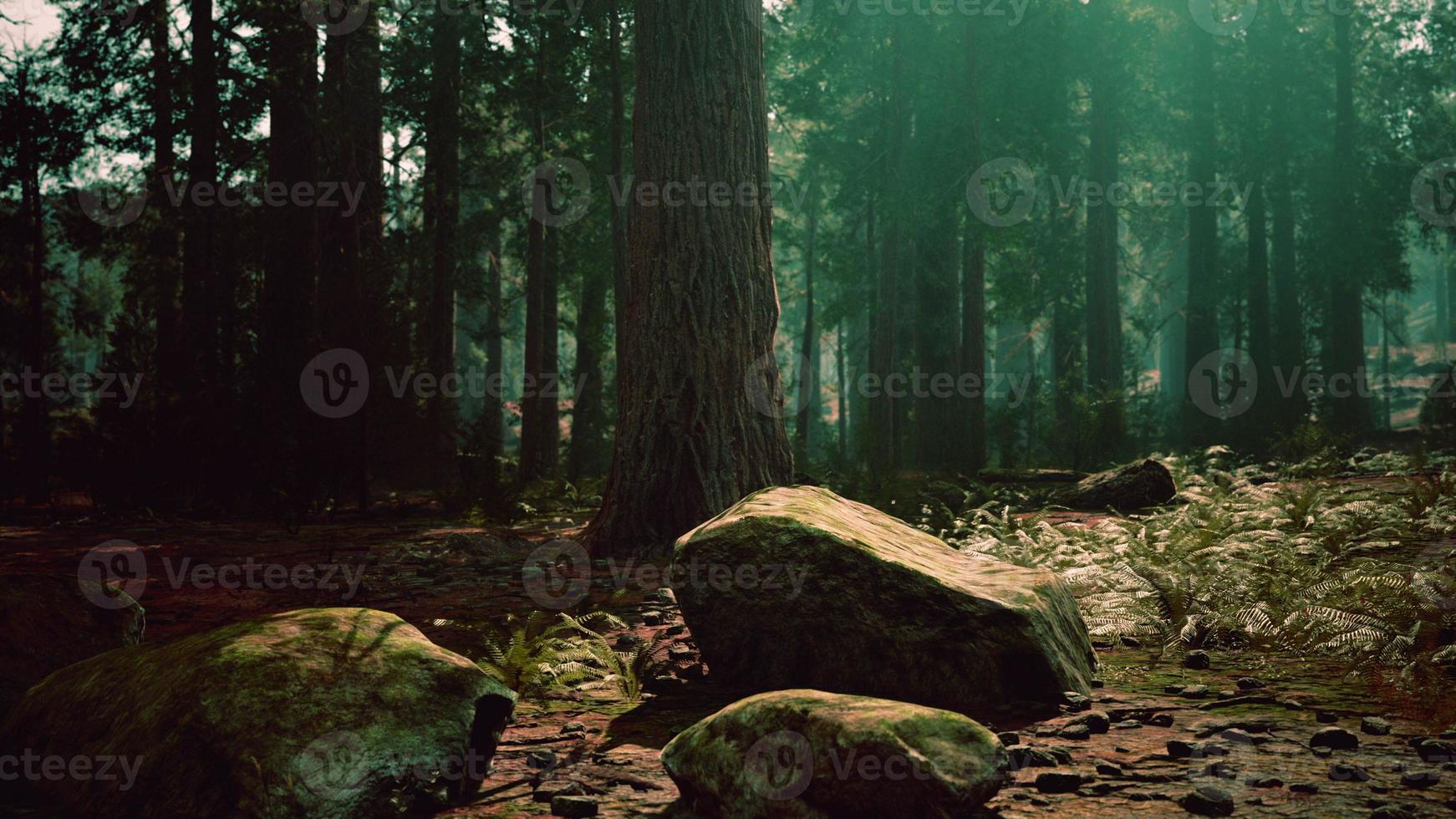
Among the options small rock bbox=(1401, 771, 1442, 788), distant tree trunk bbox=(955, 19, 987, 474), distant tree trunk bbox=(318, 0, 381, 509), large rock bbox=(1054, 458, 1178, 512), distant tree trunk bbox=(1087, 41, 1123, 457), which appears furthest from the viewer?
distant tree trunk bbox=(1087, 41, 1123, 457)

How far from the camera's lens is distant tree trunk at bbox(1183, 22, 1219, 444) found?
2373 cm

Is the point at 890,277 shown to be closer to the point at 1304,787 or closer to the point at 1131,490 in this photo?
the point at 1131,490

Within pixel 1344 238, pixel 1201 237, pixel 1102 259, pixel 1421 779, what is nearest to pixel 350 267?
pixel 1421 779

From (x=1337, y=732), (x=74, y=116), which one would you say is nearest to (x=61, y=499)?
(x=74, y=116)

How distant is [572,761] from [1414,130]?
105 ft

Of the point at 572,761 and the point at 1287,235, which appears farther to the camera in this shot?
the point at 1287,235

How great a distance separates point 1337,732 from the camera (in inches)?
137

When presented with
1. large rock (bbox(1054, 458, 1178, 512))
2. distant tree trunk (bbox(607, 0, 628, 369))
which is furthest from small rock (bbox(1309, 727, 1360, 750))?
distant tree trunk (bbox(607, 0, 628, 369))

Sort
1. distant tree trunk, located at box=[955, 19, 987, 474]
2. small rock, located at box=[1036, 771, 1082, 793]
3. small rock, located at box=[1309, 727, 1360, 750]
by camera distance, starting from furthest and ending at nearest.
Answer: distant tree trunk, located at box=[955, 19, 987, 474]
small rock, located at box=[1309, 727, 1360, 750]
small rock, located at box=[1036, 771, 1082, 793]

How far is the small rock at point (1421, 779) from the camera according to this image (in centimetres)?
302

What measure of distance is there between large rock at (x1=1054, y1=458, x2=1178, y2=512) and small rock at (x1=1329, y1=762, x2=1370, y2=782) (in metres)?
7.94

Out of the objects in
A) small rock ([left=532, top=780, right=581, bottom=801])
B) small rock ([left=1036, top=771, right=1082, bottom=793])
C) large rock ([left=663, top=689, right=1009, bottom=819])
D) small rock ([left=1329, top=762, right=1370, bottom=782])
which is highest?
large rock ([left=663, top=689, right=1009, bottom=819])

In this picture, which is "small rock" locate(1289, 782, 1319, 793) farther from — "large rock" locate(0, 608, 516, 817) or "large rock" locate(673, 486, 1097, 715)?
"large rock" locate(0, 608, 516, 817)

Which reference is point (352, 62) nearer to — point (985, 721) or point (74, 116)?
point (74, 116)
